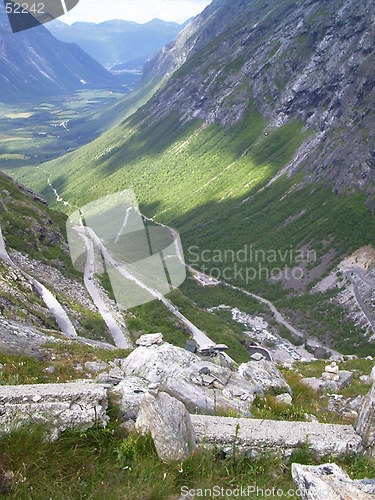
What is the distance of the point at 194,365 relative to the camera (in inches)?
575

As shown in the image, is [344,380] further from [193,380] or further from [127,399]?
[127,399]

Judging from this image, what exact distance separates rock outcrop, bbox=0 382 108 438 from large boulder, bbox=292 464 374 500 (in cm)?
379

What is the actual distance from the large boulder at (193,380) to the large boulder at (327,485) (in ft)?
11.4

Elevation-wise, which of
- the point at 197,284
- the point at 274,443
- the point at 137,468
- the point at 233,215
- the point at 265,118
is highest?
the point at 265,118

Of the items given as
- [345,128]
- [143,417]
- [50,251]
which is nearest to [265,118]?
[345,128]

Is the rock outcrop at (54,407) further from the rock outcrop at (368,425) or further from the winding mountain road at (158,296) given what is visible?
the winding mountain road at (158,296)

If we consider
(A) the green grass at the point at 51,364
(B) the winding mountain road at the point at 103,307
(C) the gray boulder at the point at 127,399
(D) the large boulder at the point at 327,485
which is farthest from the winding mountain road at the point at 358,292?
(C) the gray boulder at the point at 127,399

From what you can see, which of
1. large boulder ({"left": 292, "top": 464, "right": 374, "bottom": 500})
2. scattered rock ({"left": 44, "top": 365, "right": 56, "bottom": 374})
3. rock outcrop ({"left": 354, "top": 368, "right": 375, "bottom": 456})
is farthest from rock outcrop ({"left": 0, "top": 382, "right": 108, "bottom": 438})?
rock outcrop ({"left": 354, "top": 368, "right": 375, "bottom": 456})

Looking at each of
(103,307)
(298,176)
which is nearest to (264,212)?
(298,176)

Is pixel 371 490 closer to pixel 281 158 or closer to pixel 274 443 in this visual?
pixel 274 443

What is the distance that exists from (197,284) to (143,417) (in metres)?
103

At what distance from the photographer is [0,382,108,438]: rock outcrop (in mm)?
7176

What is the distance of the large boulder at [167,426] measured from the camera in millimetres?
7255

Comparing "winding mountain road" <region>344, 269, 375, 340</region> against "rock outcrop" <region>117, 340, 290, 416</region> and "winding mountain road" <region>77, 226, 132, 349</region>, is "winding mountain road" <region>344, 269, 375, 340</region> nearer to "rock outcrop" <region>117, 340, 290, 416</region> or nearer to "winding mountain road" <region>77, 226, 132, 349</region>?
"winding mountain road" <region>77, 226, 132, 349</region>
